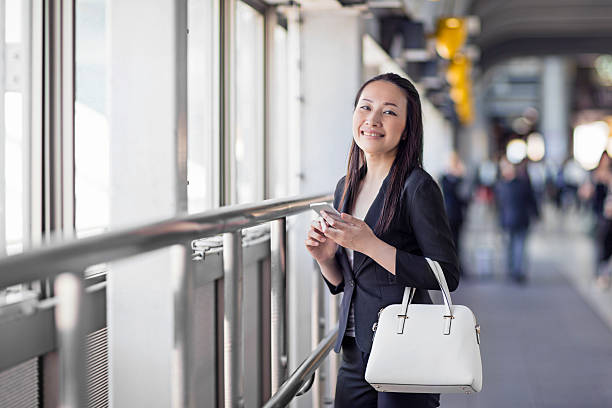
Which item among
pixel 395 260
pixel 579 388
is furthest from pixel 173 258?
pixel 579 388

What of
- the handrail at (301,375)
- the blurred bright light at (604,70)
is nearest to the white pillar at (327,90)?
the handrail at (301,375)

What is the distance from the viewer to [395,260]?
2307 millimetres

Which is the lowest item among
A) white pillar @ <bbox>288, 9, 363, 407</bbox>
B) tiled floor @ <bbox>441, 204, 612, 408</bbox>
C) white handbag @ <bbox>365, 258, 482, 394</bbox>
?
tiled floor @ <bbox>441, 204, 612, 408</bbox>

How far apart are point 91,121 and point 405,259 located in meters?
1.34

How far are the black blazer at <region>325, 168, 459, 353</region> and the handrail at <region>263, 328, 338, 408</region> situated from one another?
22cm

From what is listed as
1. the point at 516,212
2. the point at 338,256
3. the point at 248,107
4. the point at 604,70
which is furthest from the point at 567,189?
the point at 338,256

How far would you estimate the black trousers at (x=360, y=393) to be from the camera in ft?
7.99

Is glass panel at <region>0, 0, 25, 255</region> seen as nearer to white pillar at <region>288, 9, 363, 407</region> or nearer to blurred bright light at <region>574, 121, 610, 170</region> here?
white pillar at <region>288, 9, 363, 407</region>

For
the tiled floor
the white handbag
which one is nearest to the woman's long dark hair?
the white handbag

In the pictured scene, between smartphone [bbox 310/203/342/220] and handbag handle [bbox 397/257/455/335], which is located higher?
smartphone [bbox 310/203/342/220]

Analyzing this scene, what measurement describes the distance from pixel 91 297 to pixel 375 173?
3.39ft

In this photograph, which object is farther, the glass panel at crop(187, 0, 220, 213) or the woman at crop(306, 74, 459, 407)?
the glass panel at crop(187, 0, 220, 213)

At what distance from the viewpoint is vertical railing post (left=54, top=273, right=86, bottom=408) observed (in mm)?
1301

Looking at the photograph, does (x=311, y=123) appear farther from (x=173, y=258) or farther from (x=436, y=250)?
(x=173, y=258)
